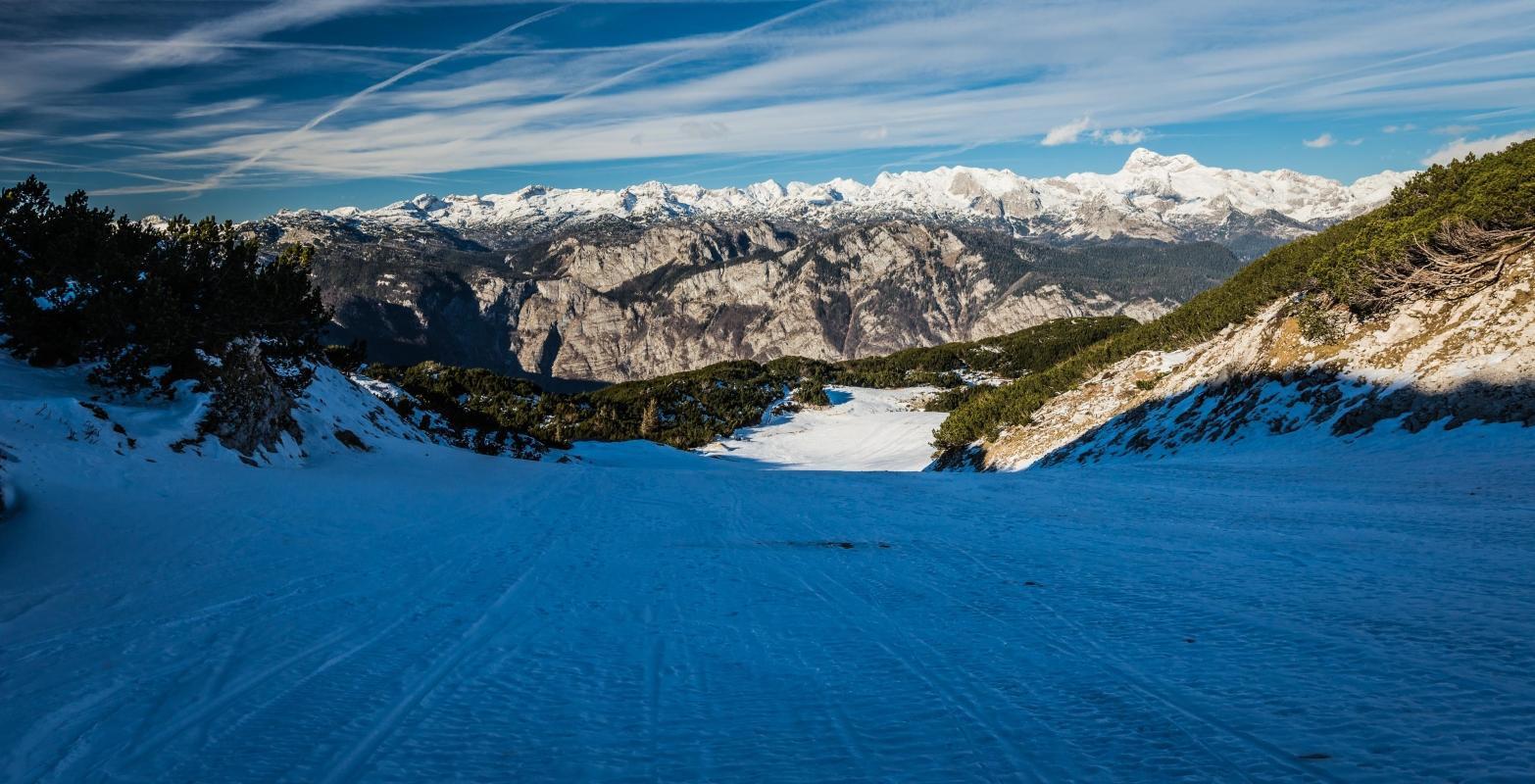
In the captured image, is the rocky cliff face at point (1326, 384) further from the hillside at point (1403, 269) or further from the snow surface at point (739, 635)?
the snow surface at point (739, 635)

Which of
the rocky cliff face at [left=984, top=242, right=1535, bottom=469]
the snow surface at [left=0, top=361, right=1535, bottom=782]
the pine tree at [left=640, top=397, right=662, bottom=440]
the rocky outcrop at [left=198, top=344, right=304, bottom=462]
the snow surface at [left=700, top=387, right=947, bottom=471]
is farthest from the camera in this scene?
the pine tree at [left=640, top=397, right=662, bottom=440]

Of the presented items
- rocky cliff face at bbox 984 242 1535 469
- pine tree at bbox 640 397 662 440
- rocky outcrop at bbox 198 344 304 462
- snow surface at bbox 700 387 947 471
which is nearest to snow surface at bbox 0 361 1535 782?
rocky outcrop at bbox 198 344 304 462

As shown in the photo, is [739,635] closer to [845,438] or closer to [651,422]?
[845,438]

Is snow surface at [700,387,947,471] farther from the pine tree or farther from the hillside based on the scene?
the hillside

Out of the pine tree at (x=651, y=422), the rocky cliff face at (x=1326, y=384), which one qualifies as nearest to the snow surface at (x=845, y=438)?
the pine tree at (x=651, y=422)

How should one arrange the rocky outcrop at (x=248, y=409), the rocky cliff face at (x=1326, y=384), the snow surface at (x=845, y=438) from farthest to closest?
the snow surface at (x=845, y=438) → the rocky cliff face at (x=1326, y=384) → the rocky outcrop at (x=248, y=409)
